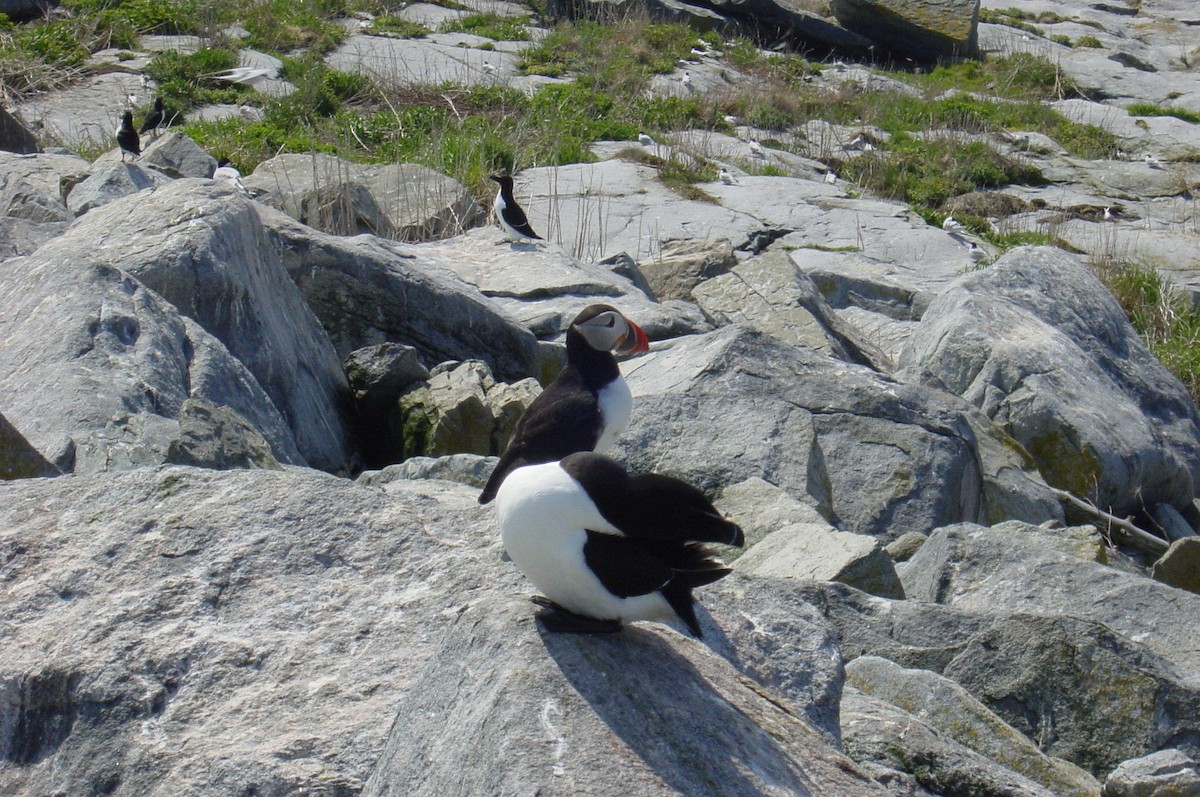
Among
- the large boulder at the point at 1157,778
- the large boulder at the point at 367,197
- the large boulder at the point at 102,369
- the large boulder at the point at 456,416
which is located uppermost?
the large boulder at the point at 102,369

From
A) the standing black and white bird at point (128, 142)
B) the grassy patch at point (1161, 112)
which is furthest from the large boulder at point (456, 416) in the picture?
the grassy patch at point (1161, 112)

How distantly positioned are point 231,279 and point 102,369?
4.43ft

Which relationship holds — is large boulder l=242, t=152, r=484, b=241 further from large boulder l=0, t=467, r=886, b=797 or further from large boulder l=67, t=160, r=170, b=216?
large boulder l=0, t=467, r=886, b=797

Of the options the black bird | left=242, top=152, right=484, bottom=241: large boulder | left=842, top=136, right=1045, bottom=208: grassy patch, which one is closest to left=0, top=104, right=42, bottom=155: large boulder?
the black bird

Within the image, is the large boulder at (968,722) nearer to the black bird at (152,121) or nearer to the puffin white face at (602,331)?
the puffin white face at (602,331)

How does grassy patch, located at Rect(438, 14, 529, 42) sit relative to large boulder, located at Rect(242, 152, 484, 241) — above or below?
below

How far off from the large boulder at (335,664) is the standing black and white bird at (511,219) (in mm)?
7536

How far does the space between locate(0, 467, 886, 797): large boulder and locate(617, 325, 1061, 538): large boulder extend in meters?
2.59

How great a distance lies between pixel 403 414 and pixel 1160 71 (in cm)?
2757

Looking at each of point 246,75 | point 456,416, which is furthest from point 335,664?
point 246,75

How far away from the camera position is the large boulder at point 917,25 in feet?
96.3

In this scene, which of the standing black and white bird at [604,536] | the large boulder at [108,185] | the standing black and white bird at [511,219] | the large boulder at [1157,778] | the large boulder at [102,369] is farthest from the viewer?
the standing black and white bird at [511,219]

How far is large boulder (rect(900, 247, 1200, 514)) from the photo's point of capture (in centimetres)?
946

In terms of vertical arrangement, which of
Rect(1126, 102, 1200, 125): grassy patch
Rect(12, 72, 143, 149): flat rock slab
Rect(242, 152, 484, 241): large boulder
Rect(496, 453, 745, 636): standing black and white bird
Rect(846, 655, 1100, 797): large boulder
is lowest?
Rect(1126, 102, 1200, 125): grassy patch
